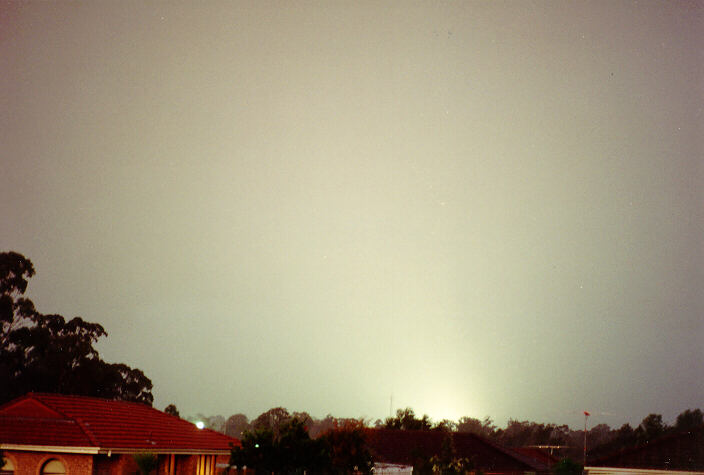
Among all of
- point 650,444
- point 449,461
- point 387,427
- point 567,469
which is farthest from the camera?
point 387,427

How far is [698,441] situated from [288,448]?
14618 mm

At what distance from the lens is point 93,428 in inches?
1088

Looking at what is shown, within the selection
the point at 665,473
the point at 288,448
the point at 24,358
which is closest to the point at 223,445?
the point at 288,448

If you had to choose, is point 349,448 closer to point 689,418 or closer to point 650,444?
point 650,444

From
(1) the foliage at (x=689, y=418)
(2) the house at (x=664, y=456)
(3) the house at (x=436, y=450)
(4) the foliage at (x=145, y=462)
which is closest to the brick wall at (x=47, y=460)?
(4) the foliage at (x=145, y=462)

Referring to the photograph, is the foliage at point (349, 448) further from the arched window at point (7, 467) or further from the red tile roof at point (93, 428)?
the arched window at point (7, 467)

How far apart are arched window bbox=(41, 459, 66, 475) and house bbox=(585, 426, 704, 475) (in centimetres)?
2009

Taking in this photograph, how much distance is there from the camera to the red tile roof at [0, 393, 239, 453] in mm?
26625

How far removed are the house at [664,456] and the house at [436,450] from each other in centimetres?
2025

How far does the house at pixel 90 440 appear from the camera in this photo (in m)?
26.3

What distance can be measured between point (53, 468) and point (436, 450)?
108 feet

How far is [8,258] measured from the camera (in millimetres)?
58344

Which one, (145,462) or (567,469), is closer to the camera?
(145,462)

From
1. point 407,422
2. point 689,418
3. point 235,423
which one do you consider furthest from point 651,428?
point 235,423
